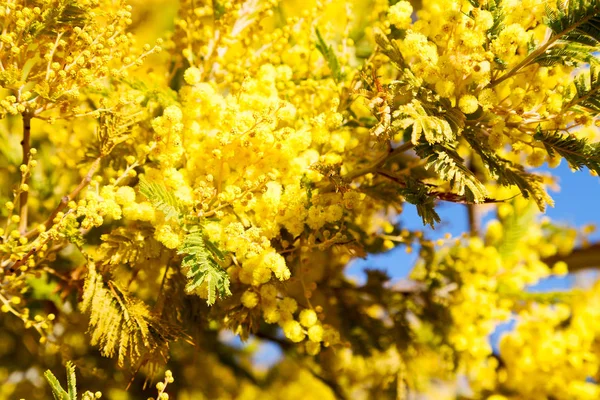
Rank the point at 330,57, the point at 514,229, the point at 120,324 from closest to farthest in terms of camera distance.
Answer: the point at 120,324 → the point at 330,57 → the point at 514,229

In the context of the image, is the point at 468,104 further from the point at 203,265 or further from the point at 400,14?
the point at 203,265

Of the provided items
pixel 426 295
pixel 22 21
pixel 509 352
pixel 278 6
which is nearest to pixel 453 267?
pixel 426 295

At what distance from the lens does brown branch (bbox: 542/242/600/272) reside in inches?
64.8

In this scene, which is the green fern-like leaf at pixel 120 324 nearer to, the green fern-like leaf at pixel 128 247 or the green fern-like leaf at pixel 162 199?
the green fern-like leaf at pixel 128 247

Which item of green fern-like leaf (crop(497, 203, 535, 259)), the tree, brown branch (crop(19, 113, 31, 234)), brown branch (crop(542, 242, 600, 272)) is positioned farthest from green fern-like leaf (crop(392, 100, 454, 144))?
brown branch (crop(542, 242, 600, 272))

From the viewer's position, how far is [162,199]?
78 cm

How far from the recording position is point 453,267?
1364mm

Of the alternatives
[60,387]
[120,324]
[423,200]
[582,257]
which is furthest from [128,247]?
[582,257]

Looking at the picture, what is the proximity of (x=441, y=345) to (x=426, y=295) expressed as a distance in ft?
0.37

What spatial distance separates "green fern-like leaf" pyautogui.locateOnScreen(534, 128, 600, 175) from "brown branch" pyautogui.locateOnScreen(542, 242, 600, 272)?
0.93 metres

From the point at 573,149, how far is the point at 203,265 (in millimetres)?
474

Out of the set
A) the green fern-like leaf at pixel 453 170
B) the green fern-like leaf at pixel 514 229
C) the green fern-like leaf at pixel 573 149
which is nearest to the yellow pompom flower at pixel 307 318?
the green fern-like leaf at pixel 453 170

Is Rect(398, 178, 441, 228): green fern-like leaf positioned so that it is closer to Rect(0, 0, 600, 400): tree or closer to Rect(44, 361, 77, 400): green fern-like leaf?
Rect(0, 0, 600, 400): tree

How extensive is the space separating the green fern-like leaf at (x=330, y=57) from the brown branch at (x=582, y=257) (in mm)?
948
